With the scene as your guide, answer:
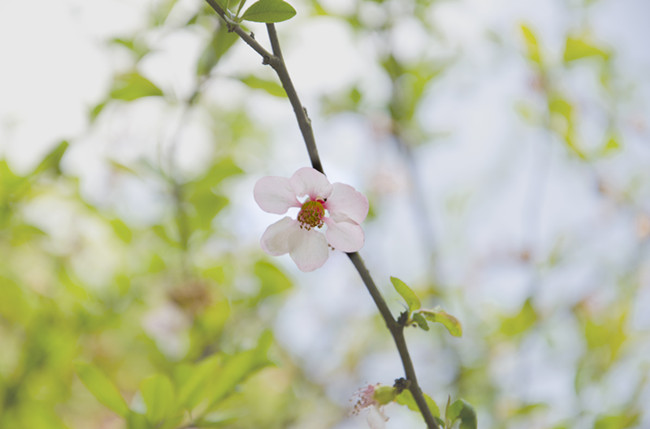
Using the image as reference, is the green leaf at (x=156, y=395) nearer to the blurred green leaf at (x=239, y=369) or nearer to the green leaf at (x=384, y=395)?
the blurred green leaf at (x=239, y=369)

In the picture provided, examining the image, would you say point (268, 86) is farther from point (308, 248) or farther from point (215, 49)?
point (308, 248)

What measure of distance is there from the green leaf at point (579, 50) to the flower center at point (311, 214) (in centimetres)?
37

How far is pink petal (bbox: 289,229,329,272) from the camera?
27 centimetres

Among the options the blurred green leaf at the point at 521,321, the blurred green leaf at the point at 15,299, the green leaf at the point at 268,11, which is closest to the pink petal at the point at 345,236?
the green leaf at the point at 268,11

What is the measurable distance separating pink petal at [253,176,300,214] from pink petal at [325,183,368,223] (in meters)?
0.02

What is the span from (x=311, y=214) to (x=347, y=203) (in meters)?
0.03

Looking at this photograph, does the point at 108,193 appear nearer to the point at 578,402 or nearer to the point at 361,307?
the point at 361,307

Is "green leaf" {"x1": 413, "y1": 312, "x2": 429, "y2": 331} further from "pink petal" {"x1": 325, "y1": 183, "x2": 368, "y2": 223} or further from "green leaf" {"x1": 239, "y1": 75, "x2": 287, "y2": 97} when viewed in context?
"green leaf" {"x1": 239, "y1": 75, "x2": 287, "y2": 97}

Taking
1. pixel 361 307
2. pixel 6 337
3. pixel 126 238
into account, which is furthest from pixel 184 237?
pixel 361 307

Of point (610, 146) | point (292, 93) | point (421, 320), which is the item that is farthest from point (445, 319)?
point (610, 146)

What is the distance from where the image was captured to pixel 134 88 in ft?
1.33

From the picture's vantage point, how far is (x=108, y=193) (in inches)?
30.4

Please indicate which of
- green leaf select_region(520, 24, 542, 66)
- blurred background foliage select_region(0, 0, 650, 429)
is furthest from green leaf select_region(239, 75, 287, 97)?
green leaf select_region(520, 24, 542, 66)

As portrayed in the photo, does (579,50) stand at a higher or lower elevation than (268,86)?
higher
